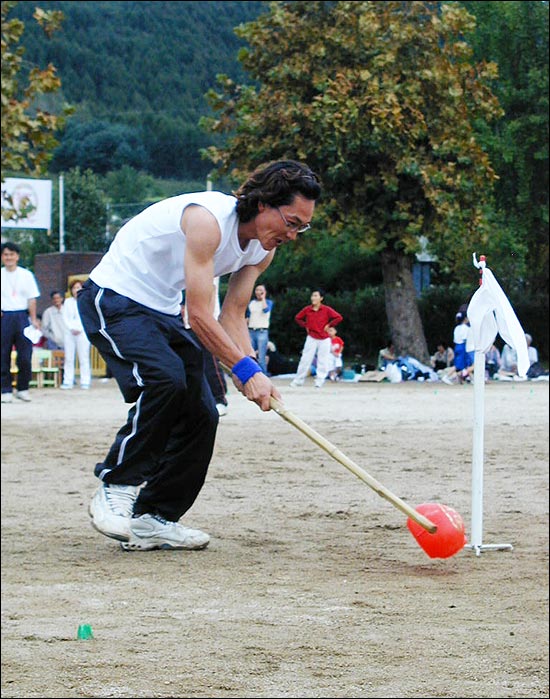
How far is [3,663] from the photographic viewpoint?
488 cm

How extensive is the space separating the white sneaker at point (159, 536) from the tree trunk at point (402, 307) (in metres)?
1.50

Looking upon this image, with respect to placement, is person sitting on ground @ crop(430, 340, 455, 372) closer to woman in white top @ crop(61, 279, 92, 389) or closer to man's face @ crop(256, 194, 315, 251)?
man's face @ crop(256, 194, 315, 251)

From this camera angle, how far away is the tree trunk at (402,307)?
6.32m

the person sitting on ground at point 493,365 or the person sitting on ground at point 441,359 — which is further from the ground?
the person sitting on ground at point 441,359

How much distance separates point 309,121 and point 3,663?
2.78 meters

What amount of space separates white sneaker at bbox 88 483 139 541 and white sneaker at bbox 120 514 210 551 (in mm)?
358

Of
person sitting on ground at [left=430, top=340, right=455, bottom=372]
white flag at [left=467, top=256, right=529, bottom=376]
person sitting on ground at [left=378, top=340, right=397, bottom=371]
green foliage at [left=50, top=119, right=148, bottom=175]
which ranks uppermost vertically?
green foliage at [left=50, top=119, right=148, bottom=175]

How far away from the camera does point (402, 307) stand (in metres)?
6.56

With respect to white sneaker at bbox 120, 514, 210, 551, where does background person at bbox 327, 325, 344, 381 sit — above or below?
above

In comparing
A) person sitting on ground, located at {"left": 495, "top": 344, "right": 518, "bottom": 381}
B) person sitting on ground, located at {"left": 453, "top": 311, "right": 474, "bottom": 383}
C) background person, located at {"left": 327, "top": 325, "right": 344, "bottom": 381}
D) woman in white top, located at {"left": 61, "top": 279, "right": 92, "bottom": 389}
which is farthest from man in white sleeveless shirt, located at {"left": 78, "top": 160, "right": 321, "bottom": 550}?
woman in white top, located at {"left": 61, "top": 279, "right": 92, "bottom": 389}

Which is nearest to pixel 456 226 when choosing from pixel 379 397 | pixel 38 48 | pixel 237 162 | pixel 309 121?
pixel 309 121

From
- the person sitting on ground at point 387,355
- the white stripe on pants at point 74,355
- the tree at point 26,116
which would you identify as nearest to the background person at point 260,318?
the person sitting on ground at point 387,355

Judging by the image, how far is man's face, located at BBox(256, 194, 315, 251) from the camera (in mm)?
3775

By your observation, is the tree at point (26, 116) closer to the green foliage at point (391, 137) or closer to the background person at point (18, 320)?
the background person at point (18, 320)
